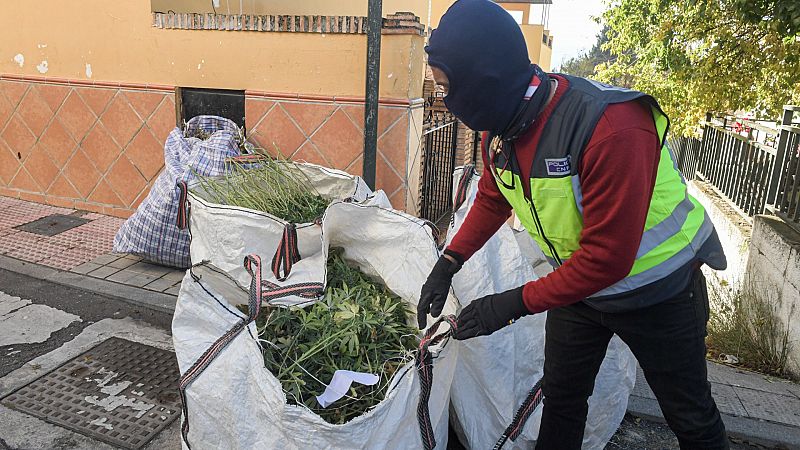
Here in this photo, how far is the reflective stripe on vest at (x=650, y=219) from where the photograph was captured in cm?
168

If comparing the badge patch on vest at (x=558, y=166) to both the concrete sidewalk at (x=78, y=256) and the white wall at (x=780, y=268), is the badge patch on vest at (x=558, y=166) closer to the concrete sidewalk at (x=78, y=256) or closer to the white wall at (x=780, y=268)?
Result: the white wall at (x=780, y=268)

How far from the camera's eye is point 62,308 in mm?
3666

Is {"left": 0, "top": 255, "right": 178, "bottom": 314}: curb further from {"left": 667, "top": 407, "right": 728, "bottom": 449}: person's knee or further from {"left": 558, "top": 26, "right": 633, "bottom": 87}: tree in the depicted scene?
{"left": 558, "top": 26, "right": 633, "bottom": 87}: tree

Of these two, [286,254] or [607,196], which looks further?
[286,254]

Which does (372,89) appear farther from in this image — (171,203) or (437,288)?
(437,288)

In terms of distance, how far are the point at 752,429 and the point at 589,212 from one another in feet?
5.88

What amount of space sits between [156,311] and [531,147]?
2784 mm

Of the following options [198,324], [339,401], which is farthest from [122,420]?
[339,401]

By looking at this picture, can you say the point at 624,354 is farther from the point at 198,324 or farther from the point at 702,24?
the point at 702,24

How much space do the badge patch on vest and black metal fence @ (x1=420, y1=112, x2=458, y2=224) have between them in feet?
9.77

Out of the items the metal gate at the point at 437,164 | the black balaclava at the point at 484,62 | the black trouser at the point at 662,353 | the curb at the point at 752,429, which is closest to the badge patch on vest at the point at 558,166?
the black balaclava at the point at 484,62

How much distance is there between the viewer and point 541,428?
7.32 ft

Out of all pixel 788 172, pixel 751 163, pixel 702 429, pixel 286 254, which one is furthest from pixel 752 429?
pixel 751 163

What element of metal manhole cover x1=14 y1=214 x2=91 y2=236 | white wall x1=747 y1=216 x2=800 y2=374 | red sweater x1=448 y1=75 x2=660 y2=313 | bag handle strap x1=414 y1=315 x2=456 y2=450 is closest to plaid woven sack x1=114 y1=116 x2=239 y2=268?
metal manhole cover x1=14 y1=214 x2=91 y2=236
